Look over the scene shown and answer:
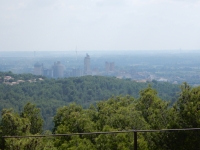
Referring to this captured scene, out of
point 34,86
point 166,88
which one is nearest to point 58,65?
point 34,86

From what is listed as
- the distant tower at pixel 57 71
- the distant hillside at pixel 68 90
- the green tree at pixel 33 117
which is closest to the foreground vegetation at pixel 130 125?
the green tree at pixel 33 117

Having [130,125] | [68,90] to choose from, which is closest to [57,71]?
[68,90]

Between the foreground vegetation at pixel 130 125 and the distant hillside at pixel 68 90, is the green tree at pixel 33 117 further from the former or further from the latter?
the distant hillside at pixel 68 90

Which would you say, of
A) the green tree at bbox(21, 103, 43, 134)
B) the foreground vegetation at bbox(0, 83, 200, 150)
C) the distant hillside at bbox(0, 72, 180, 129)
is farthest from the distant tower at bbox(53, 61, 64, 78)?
the foreground vegetation at bbox(0, 83, 200, 150)

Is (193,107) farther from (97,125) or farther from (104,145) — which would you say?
(97,125)

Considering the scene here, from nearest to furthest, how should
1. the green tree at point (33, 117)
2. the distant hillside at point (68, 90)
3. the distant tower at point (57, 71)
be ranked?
1. the green tree at point (33, 117)
2. the distant hillside at point (68, 90)
3. the distant tower at point (57, 71)
